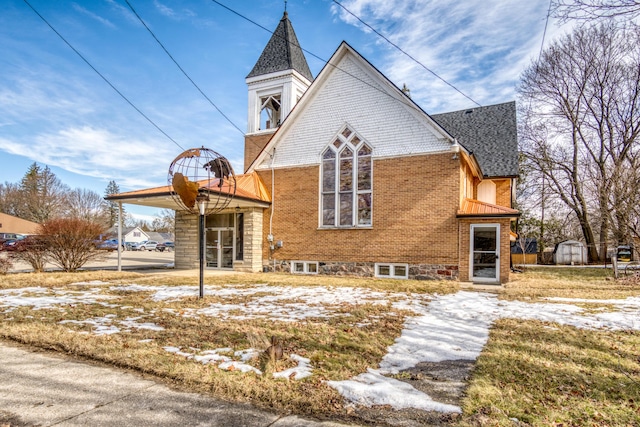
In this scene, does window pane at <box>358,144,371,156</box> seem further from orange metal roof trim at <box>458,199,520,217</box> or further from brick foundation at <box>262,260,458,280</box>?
brick foundation at <box>262,260,458,280</box>

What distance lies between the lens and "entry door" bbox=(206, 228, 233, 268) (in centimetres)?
1711

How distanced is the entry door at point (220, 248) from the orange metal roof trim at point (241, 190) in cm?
227

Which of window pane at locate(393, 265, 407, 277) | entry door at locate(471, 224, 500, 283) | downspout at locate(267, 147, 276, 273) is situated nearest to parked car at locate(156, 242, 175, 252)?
downspout at locate(267, 147, 276, 273)

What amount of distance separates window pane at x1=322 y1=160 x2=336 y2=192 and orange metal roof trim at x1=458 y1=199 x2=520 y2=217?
198 inches

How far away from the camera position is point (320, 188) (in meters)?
15.5

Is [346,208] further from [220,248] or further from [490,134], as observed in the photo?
[490,134]

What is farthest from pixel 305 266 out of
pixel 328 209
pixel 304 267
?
pixel 328 209

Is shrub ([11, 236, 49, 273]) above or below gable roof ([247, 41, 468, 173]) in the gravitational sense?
below

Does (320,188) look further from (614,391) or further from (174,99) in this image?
(614,391)

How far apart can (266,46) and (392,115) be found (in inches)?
399

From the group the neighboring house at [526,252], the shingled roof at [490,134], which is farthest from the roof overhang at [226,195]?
the neighboring house at [526,252]

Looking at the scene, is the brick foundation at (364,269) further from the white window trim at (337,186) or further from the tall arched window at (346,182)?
the tall arched window at (346,182)

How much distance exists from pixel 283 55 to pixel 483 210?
42.8 feet

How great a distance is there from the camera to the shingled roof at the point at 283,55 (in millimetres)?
19609
